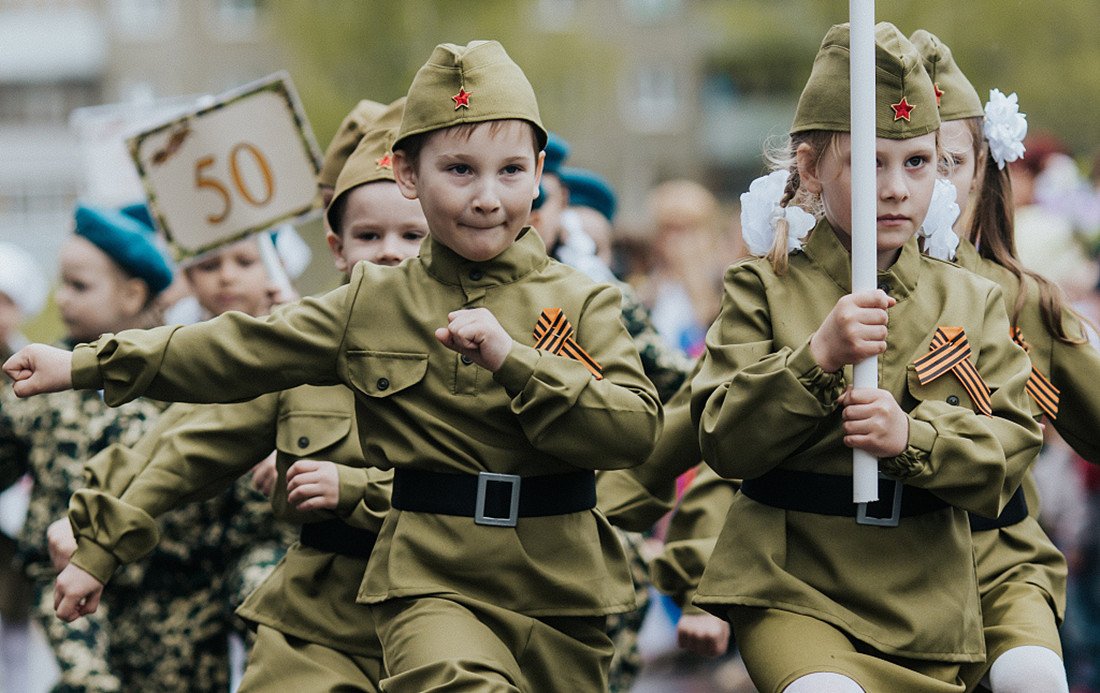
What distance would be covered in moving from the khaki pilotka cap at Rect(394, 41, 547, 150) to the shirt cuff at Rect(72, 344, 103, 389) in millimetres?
954

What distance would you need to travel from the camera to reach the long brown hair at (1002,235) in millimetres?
5719

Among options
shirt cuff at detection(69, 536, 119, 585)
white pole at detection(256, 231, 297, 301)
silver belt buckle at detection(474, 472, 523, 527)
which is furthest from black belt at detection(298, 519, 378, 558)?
white pole at detection(256, 231, 297, 301)

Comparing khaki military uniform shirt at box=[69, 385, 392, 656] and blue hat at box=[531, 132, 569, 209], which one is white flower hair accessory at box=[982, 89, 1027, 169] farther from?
blue hat at box=[531, 132, 569, 209]

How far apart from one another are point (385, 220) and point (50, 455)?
2.49 metres

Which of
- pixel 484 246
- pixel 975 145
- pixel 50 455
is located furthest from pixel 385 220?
pixel 50 455

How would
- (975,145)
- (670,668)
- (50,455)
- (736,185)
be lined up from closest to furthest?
(975,145) < (50,455) < (670,668) < (736,185)

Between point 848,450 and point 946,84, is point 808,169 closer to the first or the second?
point 848,450

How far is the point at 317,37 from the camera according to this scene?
46.1m

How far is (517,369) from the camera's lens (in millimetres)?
4699

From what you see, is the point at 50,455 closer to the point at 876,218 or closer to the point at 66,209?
the point at 876,218

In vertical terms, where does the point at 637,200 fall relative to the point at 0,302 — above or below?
below

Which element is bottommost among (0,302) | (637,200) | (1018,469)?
(637,200)

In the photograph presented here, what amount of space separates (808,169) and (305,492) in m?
1.64

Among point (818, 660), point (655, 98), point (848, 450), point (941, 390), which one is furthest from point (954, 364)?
point (655, 98)
